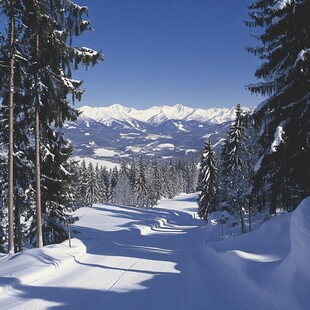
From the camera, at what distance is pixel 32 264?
1073 centimetres

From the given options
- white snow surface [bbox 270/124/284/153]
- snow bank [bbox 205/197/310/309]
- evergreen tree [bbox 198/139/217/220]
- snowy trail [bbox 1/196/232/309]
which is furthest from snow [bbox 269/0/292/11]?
evergreen tree [bbox 198/139/217/220]

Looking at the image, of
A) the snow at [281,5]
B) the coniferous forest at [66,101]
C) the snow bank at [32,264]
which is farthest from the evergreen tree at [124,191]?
the snow at [281,5]

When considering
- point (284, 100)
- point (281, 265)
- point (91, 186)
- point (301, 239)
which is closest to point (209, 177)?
point (284, 100)

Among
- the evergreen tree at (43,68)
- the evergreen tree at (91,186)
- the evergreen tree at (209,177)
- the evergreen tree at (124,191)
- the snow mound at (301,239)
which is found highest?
the evergreen tree at (43,68)

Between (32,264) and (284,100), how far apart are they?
11322 millimetres

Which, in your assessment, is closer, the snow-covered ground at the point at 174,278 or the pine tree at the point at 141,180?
the snow-covered ground at the point at 174,278

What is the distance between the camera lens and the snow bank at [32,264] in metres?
8.89

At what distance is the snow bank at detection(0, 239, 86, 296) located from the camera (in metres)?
8.89

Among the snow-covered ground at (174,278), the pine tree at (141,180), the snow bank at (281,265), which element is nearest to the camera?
the snow bank at (281,265)

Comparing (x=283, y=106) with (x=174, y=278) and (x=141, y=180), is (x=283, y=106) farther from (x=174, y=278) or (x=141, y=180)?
(x=141, y=180)

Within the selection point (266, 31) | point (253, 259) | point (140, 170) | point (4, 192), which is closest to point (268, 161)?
point (253, 259)

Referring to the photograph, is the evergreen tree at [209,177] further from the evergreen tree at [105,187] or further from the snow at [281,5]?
the evergreen tree at [105,187]

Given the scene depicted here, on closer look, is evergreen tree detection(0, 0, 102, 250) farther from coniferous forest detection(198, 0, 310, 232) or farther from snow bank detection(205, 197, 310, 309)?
snow bank detection(205, 197, 310, 309)

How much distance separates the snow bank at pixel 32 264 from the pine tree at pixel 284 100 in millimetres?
8491
